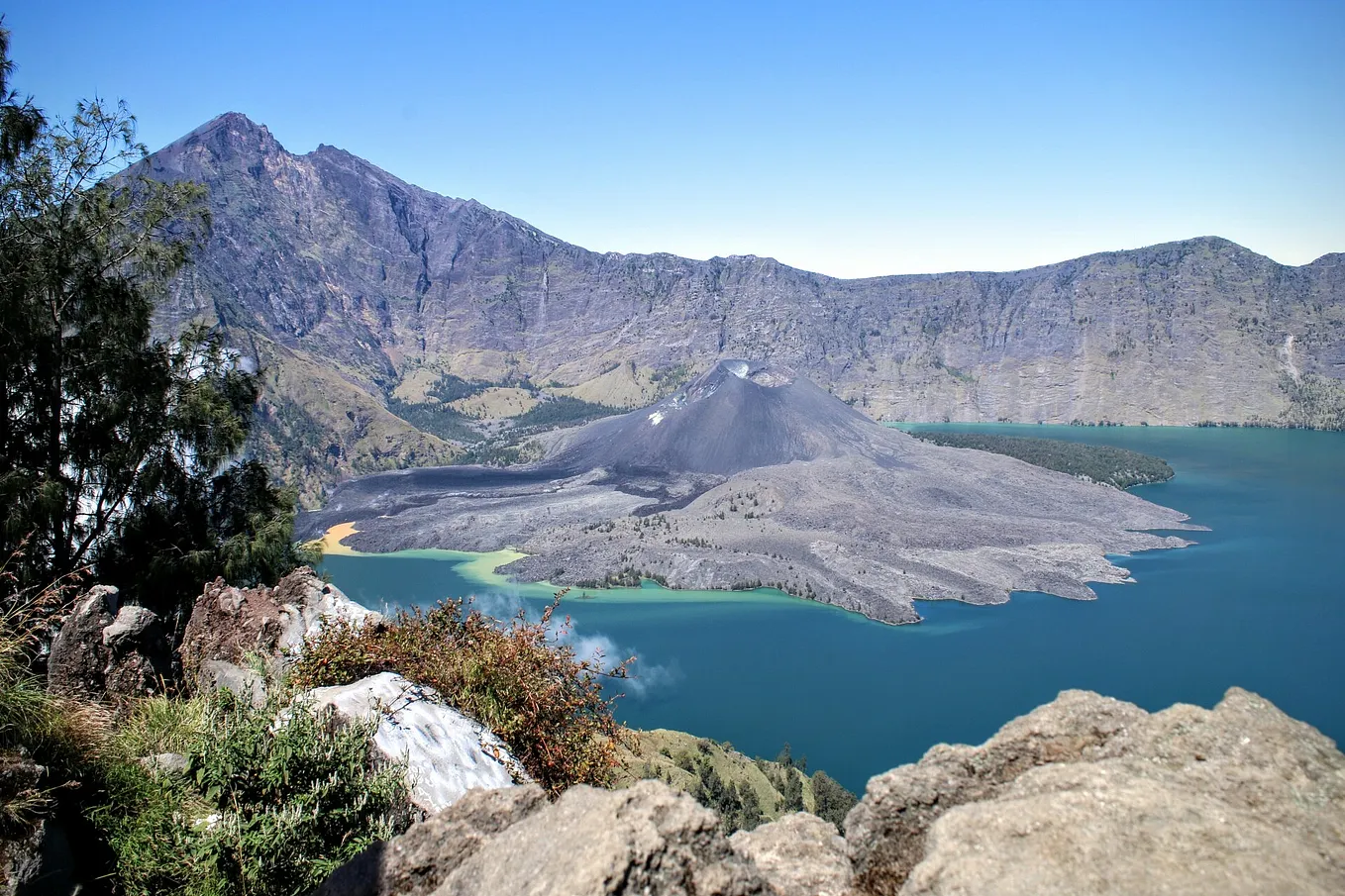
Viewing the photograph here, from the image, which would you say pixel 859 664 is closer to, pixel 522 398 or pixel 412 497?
pixel 412 497

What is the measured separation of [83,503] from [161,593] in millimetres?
1958

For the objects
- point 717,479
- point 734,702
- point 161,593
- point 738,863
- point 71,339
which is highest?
point 71,339

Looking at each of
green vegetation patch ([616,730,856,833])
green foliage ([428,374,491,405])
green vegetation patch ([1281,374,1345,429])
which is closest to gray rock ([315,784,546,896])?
green vegetation patch ([616,730,856,833])

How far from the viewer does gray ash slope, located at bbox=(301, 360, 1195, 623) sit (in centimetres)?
5641

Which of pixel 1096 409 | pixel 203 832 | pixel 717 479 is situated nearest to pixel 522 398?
pixel 717 479

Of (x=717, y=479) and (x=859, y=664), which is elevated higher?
(x=717, y=479)

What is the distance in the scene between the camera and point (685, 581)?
57.3 meters

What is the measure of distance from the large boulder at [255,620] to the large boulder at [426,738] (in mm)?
1923

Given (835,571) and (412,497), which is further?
(412,497)

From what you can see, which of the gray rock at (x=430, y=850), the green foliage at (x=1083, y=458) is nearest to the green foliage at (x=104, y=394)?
the gray rock at (x=430, y=850)

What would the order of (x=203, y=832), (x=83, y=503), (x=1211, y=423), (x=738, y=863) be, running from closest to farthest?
(x=738, y=863) < (x=203, y=832) < (x=83, y=503) < (x=1211, y=423)

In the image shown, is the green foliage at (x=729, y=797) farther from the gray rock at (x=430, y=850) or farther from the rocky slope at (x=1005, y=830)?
the rocky slope at (x=1005, y=830)

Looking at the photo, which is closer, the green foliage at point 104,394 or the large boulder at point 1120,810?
the large boulder at point 1120,810

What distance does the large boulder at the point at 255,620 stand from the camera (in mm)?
8391
